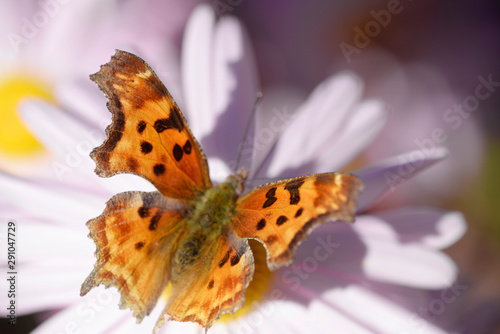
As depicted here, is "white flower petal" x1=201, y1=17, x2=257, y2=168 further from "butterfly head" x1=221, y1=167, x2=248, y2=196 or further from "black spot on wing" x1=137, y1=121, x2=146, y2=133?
"black spot on wing" x1=137, y1=121, x2=146, y2=133

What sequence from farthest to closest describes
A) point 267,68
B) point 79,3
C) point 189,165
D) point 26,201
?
1. point 267,68
2. point 79,3
3. point 26,201
4. point 189,165

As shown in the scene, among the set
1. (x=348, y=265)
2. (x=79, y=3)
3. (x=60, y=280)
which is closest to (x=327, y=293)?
(x=348, y=265)

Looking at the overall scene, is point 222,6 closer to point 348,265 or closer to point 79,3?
point 79,3

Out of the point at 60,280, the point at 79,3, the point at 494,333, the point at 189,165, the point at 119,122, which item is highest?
the point at 79,3

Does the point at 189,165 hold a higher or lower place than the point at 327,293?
higher

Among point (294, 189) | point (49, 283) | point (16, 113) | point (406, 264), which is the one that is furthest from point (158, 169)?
point (16, 113)

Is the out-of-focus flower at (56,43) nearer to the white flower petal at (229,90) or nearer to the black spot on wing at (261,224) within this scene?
the white flower petal at (229,90)

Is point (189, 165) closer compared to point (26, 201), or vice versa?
point (189, 165)
